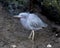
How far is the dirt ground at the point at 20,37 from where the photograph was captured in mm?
4773

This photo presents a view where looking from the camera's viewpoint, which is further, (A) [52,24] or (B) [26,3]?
(B) [26,3]

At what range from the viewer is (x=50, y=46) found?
4.72 m

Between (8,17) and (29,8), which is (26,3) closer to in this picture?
(29,8)

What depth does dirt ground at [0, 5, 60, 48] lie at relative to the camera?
4.77 meters

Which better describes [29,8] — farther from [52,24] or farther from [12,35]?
[12,35]

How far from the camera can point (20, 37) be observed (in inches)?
198

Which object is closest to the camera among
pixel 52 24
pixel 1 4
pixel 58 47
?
pixel 58 47

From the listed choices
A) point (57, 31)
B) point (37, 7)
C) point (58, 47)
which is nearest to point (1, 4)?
point (37, 7)

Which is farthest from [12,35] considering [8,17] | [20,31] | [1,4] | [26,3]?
[1,4]

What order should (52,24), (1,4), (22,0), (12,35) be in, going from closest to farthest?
(12,35) < (52,24) < (22,0) < (1,4)

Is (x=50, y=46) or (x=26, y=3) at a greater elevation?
(x=26, y=3)

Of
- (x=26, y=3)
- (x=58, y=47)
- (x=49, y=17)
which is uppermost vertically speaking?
(x=26, y=3)

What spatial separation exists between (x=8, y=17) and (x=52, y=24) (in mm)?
1275

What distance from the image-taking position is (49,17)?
229 inches
